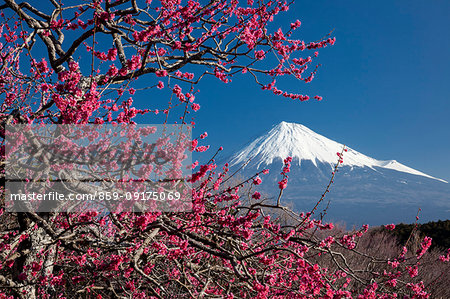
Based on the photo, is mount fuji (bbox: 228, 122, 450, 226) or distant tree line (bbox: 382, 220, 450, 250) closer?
distant tree line (bbox: 382, 220, 450, 250)

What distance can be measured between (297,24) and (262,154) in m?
145

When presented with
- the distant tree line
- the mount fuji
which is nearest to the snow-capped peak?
the mount fuji

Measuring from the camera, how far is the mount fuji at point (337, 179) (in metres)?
135

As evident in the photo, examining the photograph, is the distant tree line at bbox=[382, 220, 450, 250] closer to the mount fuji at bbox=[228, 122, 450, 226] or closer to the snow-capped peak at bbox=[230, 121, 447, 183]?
the mount fuji at bbox=[228, 122, 450, 226]

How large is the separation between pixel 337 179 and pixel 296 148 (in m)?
31.2

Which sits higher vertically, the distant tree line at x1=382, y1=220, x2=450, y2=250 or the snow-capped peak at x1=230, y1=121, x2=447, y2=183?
the snow-capped peak at x1=230, y1=121, x2=447, y2=183

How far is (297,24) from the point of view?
5.34 metres

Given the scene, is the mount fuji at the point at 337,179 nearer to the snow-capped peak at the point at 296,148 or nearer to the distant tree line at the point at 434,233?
the snow-capped peak at the point at 296,148

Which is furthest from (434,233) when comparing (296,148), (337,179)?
(337,179)

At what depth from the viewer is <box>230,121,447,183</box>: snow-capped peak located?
5994 inches

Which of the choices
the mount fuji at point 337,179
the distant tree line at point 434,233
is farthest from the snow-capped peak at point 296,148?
the distant tree line at point 434,233

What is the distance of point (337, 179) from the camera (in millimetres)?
173250

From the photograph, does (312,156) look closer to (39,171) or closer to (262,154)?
(262,154)

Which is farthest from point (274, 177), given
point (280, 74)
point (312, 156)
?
point (280, 74)
